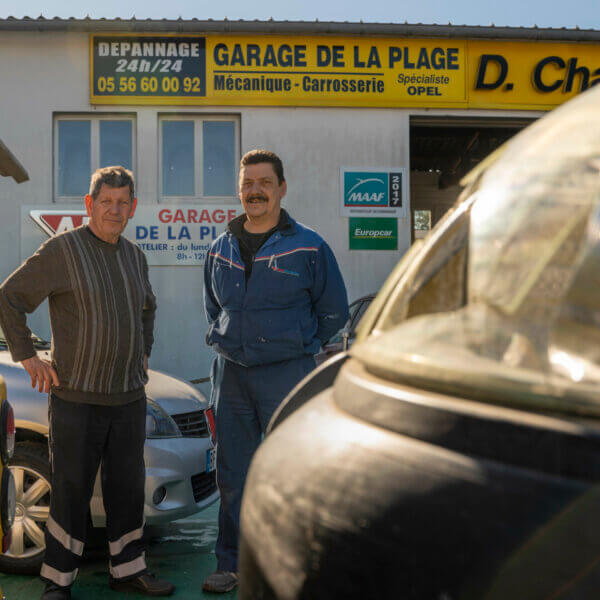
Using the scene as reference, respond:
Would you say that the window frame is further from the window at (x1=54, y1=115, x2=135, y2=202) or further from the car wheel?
the car wheel

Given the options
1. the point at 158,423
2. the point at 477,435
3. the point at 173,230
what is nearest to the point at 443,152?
the point at 173,230

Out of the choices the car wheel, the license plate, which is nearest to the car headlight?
the license plate

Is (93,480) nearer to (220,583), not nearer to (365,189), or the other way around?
(220,583)

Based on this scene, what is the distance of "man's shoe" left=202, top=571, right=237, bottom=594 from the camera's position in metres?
3.37

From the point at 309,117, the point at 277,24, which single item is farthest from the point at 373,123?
the point at 277,24

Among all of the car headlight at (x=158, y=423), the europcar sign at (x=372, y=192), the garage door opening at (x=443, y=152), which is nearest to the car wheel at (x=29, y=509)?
the car headlight at (x=158, y=423)

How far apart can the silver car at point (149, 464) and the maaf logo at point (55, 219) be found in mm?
6617

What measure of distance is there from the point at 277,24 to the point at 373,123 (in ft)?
6.35

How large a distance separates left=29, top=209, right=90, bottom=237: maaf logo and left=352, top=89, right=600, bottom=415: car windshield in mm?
9938

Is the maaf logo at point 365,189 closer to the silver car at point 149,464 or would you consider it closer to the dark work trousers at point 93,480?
the silver car at point 149,464

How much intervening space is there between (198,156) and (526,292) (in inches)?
401

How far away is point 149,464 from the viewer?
3680mm

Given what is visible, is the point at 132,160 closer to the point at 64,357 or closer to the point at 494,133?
the point at 494,133

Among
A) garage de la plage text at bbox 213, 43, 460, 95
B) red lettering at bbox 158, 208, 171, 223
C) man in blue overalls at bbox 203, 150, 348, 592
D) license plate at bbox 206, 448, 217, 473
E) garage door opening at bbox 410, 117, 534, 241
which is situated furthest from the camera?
garage door opening at bbox 410, 117, 534, 241
